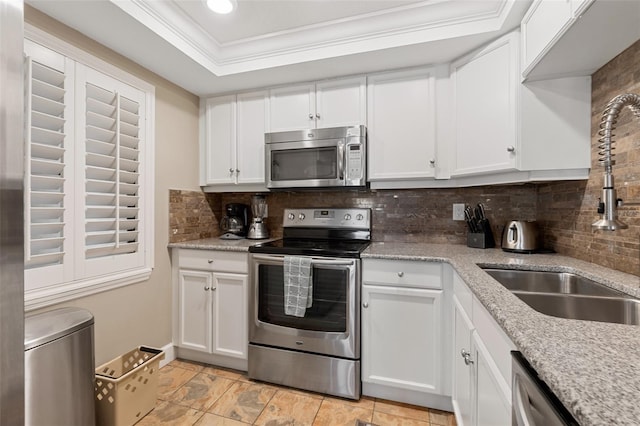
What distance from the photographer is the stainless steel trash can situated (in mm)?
1200

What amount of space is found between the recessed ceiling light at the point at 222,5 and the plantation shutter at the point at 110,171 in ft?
2.58

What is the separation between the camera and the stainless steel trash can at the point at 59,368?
1200mm

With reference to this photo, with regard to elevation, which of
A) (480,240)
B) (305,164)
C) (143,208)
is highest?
(305,164)

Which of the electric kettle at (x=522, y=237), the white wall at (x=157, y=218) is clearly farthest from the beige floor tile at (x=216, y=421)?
the electric kettle at (x=522, y=237)

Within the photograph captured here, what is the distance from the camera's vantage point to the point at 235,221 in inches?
105

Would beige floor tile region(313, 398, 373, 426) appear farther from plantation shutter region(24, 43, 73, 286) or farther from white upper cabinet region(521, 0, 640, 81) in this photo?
white upper cabinet region(521, 0, 640, 81)

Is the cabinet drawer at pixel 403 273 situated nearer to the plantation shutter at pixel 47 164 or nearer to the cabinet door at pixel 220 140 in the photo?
the cabinet door at pixel 220 140

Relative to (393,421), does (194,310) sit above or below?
above

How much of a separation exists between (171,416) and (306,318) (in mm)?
923

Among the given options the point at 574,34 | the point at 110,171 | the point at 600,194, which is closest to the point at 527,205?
the point at 600,194

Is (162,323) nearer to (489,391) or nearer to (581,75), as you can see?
(489,391)

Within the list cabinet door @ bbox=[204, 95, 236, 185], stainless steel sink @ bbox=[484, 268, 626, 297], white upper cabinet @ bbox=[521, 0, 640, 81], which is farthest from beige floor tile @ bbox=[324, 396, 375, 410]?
white upper cabinet @ bbox=[521, 0, 640, 81]

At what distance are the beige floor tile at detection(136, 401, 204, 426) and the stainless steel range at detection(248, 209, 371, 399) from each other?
440mm

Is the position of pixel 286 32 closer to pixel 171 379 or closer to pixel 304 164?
pixel 304 164
